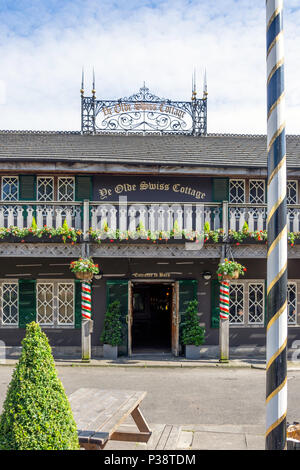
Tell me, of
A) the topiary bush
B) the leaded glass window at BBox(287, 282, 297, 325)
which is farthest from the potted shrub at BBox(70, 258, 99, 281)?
the topiary bush

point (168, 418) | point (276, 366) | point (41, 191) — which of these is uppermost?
point (41, 191)

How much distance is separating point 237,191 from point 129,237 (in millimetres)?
4186

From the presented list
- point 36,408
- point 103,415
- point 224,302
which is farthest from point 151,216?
point 36,408

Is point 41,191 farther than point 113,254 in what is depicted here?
Yes

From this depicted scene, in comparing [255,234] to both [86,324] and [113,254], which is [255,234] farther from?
[86,324]

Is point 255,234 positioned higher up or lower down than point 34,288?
higher up

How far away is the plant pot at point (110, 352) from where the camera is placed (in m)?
14.6

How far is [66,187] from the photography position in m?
15.6

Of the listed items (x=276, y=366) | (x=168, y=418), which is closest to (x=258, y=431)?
(x=168, y=418)

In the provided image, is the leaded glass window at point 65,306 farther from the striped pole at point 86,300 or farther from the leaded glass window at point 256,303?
the leaded glass window at point 256,303

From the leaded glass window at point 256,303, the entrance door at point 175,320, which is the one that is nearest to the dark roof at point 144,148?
the leaded glass window at point 256,303

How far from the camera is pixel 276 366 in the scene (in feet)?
14.2

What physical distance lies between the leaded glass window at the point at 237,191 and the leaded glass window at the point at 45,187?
5.65m

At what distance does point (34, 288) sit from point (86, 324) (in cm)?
250
